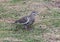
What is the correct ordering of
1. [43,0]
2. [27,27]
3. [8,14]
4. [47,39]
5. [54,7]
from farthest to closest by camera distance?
[43,0], [54,7], [8,14], [27,27], [47,39]

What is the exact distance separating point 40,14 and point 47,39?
2.76m

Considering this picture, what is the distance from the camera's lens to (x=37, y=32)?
34.4ft

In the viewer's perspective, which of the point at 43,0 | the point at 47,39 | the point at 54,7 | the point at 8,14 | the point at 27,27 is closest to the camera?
the point at 47,39

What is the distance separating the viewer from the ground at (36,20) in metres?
10.1

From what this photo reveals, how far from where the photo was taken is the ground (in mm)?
10070

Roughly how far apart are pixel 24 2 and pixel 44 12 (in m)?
1.71

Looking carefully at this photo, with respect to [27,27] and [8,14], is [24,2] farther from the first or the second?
[27,27]

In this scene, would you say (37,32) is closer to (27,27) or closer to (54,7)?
(27,27)

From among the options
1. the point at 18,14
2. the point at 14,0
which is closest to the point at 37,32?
the point at 18,14

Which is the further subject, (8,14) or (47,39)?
(8,14)

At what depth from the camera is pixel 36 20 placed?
11938mm

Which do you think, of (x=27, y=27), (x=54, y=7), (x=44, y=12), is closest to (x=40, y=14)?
(x=44, y=12)

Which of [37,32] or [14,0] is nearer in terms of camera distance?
[37,32]

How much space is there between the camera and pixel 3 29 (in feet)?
35.4
